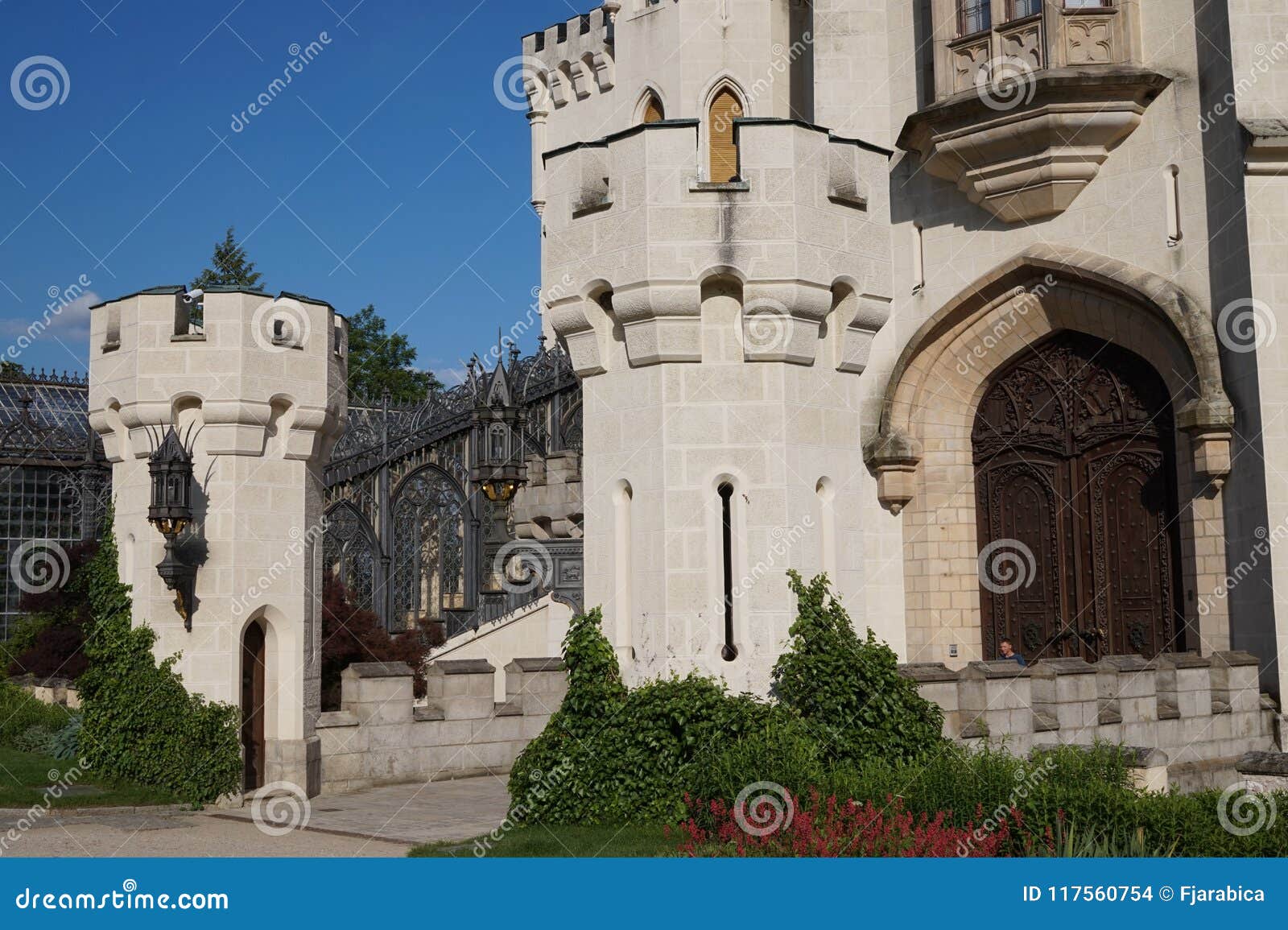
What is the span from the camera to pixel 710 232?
998cm

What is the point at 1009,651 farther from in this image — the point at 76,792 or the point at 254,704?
the point at 76,792

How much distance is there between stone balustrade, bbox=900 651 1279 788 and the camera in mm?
13148

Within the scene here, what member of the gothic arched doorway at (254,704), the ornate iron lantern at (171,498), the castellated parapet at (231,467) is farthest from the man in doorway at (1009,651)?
the ornate iron lantern at (171,498)

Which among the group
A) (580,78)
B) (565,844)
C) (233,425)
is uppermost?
(580,78)

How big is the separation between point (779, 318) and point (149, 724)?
6723mm

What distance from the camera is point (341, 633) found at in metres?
18.7

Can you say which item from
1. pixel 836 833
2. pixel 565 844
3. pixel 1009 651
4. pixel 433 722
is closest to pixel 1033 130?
pixel 1009 651

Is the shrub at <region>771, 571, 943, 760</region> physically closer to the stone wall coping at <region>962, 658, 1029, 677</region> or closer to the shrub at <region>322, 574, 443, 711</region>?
the stone wall coping at <region>962, 658, 1029, 677</region>

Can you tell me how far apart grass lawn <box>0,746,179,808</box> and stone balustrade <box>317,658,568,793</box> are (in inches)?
70.1

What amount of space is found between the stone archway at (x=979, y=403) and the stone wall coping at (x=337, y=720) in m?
8.05

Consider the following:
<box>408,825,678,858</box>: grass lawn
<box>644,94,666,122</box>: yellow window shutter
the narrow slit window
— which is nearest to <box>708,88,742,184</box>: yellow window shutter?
<box>644,94,666,122</box>: yellow window shutter

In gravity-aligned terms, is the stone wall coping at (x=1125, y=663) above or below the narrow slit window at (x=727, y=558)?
below

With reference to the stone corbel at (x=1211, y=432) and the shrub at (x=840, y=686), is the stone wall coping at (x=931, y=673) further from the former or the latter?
the stone corbel at (x=1211, y=432)

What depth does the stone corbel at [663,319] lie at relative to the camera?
392 inches
